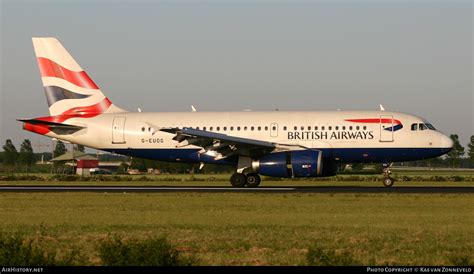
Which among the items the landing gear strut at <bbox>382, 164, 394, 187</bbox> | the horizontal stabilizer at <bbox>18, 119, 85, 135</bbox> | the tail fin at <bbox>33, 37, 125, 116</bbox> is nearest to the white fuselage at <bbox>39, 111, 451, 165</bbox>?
the horizontal stabilizer at <bbox>18, 119, 85, 135</bbox>

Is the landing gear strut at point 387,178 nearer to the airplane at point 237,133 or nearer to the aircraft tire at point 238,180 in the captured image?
the airplane at point 237,133

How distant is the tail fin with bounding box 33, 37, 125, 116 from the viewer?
47562mm

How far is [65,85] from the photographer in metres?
47.8

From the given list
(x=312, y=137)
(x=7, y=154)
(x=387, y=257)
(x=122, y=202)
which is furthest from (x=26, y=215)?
(x=7, y=154)

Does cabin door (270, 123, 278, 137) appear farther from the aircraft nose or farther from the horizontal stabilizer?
the horizontal stabilizer

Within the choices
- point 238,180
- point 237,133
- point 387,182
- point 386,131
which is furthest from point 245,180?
point 386,131

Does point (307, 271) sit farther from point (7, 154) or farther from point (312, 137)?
point (7, 154)

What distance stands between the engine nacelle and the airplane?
0.16ft

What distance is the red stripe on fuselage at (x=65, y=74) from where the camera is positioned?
47.9 metres

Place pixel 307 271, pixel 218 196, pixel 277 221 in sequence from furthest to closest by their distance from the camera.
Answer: pixel 218 196
pixel 277 221
pixel 307 271

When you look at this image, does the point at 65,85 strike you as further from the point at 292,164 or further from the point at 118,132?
the point at 292,164

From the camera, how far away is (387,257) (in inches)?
631

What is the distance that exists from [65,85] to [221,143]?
11221 millimetres

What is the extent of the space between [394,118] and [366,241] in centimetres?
2540
